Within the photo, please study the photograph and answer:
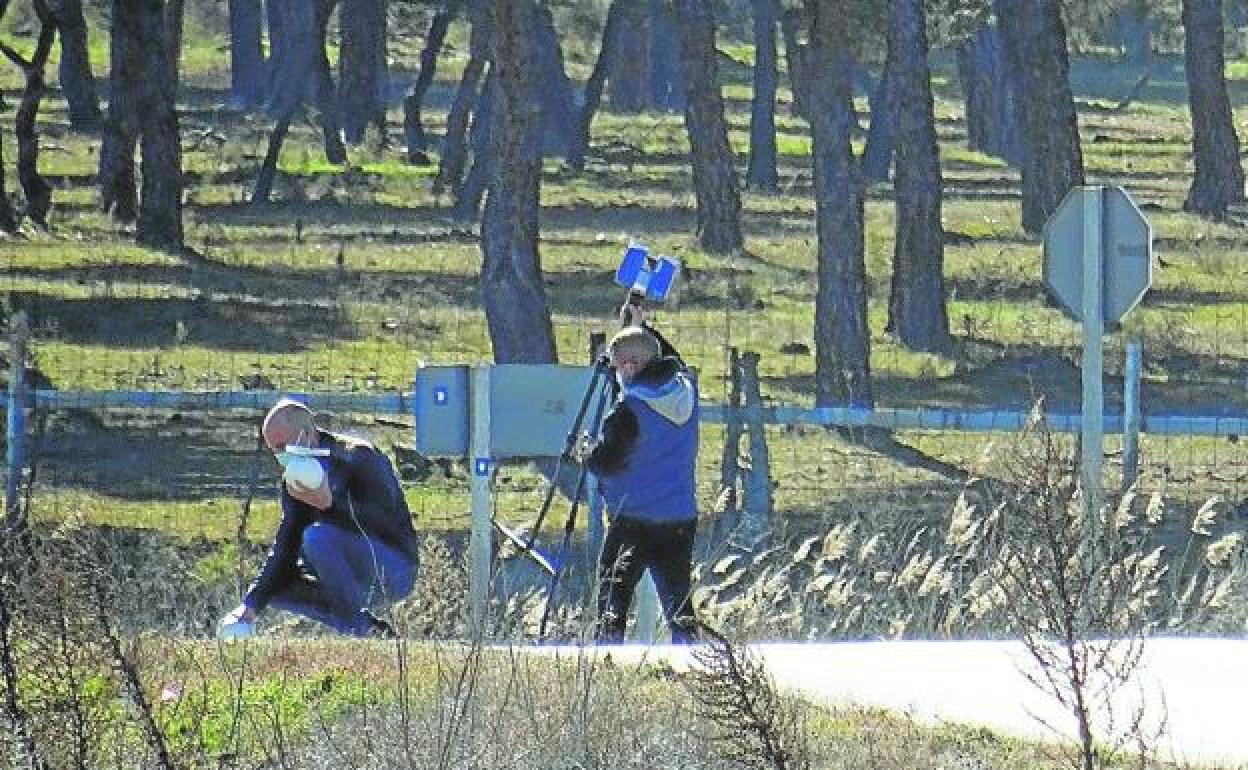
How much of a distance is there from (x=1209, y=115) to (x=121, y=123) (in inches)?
626

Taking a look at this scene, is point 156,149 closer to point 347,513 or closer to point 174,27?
point 174,27

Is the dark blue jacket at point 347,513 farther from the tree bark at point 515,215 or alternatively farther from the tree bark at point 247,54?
the tree bark at point 247,54

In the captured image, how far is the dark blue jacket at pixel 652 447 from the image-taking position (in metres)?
12.4

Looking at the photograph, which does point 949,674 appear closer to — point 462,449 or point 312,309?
point 462,449

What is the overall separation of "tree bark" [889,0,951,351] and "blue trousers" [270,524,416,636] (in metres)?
15.1

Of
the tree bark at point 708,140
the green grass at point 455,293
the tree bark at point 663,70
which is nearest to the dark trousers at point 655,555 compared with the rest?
the green grass at point 455,293

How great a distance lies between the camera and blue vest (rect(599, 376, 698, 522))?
12.5 meters

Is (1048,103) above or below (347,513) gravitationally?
above

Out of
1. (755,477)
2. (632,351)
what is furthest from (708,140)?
(632,351)

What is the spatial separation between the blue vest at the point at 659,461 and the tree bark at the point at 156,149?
21377 mm

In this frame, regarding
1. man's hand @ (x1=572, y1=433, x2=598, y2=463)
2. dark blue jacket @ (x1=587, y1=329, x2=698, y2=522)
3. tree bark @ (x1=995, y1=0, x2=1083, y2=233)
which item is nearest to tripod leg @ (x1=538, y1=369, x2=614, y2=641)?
man's hand @ (x1=572, y1=433, x2=598, y2=463)

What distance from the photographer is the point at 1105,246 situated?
1491 cm

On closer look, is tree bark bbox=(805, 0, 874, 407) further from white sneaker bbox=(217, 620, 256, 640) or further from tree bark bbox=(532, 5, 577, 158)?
Result: tree bark bbox=(532, 5, 577, 158)

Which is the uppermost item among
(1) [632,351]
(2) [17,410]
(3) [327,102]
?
(1) [632,351]
